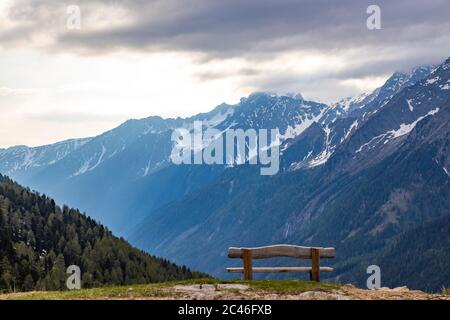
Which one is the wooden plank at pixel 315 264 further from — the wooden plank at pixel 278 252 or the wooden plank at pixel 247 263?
the wooden plank at pixel 247 263

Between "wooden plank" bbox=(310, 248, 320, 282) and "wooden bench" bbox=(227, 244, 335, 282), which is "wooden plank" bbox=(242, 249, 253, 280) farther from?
"wooden plank" bbox=(310, 248, 320, 282)

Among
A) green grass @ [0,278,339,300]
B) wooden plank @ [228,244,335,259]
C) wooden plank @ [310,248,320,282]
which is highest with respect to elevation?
wooden plank @ [228,244,335,259]

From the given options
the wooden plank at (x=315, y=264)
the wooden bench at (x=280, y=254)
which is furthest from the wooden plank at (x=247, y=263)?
the wooden plank at (x=315, y=264)

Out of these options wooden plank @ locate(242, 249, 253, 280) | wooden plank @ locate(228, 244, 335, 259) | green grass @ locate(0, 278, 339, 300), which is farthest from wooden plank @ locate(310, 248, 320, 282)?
green grass @ locate(0, 278, 339, 300)

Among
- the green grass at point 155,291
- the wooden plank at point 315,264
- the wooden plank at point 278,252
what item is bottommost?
the green grass at point 155,291

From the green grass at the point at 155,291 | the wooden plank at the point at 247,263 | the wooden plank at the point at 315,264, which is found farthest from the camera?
the wooden plank at the point at 315,264

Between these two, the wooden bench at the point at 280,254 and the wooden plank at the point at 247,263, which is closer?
the wooden plank at the point at 247,263

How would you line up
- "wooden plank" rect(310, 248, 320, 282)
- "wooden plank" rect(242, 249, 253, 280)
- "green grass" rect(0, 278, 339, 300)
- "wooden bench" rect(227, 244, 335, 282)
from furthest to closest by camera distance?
1. "wooden plank" rect(310, 248, 320, 282)
2. "wooden bench" rect(227, 244, 335, 282)
3. "wooden plank" rect(242, 249, 253, 280)
4. "green grass" rect(0, 278, 339, 300)

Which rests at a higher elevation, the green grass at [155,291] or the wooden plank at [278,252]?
the wooden plank at [278,252]

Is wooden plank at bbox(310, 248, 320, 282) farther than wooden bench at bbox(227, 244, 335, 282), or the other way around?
wooden plank at bbox(310, 248, 320, 282)
